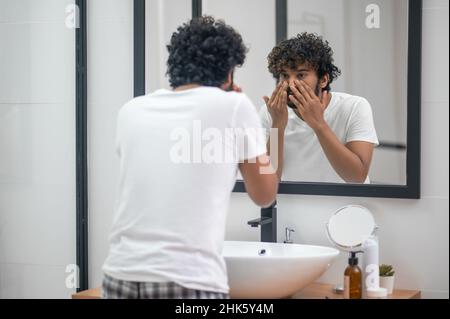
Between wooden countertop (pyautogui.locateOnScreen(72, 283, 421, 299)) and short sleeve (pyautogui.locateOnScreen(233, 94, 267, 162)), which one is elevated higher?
short sleeve (pyautogui.locateOnScreen(233, 94, 267, 162))

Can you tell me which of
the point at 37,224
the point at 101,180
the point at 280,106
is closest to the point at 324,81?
the point at 280,106

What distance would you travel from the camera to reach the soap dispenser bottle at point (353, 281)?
2.03 meters

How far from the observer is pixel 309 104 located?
2.25 meters

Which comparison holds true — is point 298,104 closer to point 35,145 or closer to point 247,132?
point 247,132

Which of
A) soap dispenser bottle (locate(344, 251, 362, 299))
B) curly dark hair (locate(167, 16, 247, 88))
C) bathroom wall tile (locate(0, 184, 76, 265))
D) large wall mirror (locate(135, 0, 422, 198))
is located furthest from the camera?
bathroom wall tile (locate(0, 184, 76, 265))

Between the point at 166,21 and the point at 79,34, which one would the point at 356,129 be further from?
the point at 79,34

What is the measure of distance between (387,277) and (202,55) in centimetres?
84

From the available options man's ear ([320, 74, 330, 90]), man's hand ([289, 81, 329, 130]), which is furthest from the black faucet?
man's ear ([320, 74, 330, 90])

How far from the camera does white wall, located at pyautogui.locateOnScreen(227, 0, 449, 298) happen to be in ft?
6.93

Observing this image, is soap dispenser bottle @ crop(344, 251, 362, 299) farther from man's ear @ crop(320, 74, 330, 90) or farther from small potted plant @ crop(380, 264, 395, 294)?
man's ear @ crop(320, 74, 330, 90)

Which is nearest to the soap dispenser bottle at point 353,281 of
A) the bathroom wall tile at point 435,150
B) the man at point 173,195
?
the bathroom wall tile at point 435,150

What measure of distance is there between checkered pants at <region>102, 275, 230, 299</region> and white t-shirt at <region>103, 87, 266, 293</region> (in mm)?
15
